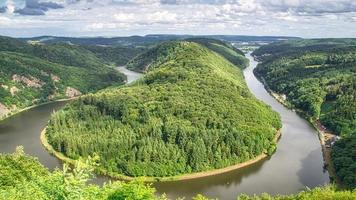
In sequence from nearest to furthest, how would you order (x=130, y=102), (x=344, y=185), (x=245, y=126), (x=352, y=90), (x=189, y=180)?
(x=344, y=185) < (x=189, y=180) < (x=245, y=126) < (x=130, y=102) < (x=352, y=90)

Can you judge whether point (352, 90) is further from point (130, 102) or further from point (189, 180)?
point (189, 180)

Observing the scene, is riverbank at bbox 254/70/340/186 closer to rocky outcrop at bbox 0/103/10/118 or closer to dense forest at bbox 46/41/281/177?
dense forest at bbox 46/41/281/177

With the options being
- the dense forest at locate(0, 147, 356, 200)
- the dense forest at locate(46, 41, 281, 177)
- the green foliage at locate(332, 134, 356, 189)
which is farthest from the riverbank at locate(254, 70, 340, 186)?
the dense forest at locate(0, 147, 356, 200)

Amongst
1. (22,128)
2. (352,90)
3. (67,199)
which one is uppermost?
(67,199)

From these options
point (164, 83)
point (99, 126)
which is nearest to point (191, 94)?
point (164, 83)

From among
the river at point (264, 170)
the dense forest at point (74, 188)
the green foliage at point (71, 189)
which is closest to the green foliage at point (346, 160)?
the river at point (264, 170)

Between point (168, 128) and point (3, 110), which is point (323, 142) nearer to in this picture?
point (168, 128)
